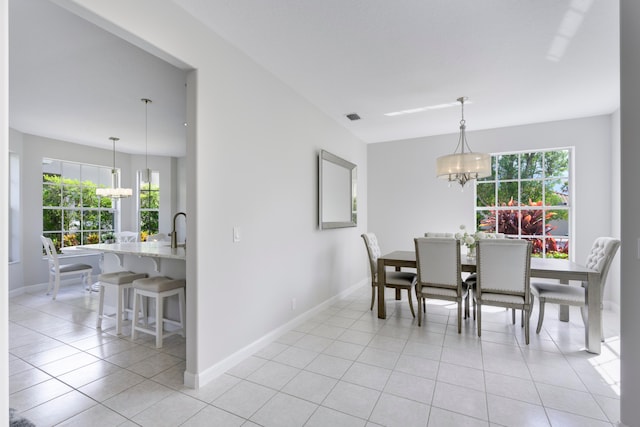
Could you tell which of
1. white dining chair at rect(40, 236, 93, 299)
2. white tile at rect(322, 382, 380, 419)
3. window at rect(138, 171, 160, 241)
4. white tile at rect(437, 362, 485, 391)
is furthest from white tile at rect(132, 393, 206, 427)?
window at rect(138, 171, 160, 241)

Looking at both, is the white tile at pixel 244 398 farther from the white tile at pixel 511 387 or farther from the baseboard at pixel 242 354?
the white tile at pixel 511 387

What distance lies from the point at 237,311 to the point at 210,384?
557 millimetres

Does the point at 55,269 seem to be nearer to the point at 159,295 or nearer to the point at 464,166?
the point at 159,295

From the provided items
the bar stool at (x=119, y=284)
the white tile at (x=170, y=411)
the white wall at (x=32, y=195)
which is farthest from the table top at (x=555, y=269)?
the white wall at (x=32, y=195)

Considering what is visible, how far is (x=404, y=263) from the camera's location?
368 cm

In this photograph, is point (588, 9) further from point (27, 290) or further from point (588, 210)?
point (27, 290)

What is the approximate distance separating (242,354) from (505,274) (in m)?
2.60

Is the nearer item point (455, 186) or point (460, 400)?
point (460, 400)

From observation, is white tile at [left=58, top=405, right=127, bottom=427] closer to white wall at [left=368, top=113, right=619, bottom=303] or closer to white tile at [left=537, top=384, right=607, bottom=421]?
white tile at [left=537, top=384, right=607, bottom=421]

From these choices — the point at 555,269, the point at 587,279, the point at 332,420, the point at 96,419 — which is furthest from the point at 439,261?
the point at 96,419

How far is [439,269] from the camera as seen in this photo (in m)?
3.28

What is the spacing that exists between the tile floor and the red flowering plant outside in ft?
4.99

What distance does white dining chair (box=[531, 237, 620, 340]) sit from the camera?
2.84 metres

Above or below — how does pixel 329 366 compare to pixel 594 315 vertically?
below
